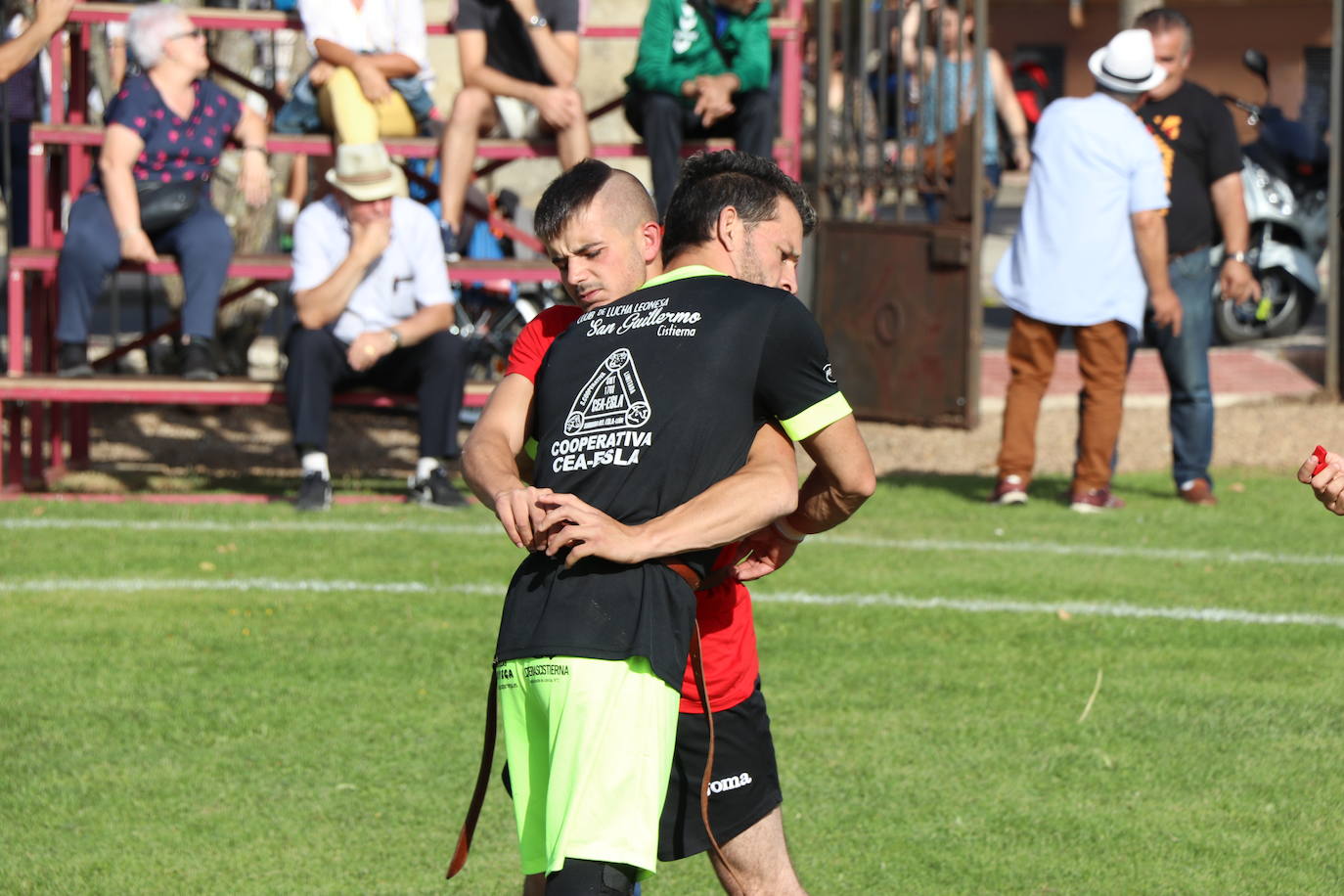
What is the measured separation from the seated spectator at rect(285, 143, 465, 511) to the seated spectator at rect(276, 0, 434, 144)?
966 mm

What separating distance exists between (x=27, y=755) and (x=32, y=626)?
1.43 metres

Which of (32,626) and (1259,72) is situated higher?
(1259,72)

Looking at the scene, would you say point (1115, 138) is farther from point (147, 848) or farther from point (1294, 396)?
point (147, 848)

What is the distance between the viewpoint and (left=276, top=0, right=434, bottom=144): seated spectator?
32.3 ft

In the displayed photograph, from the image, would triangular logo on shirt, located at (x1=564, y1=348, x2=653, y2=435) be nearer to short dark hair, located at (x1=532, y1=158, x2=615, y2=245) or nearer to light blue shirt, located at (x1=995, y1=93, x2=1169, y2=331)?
short dark hair, located at (x1=532, y1=158, x2=615, y2=245)

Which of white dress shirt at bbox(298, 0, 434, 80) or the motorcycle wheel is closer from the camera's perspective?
white dress shirt at bbox(298, 0, 434, 80)

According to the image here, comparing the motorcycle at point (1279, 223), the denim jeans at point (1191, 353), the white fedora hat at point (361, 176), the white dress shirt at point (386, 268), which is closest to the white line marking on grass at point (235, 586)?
the white dress shirt at point (386, 268)

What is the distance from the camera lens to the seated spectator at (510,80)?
9938 millimetres

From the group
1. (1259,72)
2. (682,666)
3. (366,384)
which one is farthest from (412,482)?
(1259,72)

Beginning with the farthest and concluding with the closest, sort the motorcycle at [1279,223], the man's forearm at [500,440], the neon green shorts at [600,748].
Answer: the motorcycle at [1279,223]
the man's forearm at [500,440]
the neon green shorts at [600,748]

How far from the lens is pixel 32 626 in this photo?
Answer: 6.60 m

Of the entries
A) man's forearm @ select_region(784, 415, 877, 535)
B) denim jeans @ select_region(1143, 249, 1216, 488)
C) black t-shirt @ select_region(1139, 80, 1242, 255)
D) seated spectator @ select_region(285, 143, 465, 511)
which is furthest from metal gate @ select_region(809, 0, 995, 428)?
man's forearm @ select_region(784, 415, 877, 535)

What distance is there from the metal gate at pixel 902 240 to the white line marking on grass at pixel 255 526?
3.68m

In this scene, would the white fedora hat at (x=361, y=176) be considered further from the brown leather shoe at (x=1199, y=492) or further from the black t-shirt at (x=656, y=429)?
the black t-shirt at (x=656, y=429)
